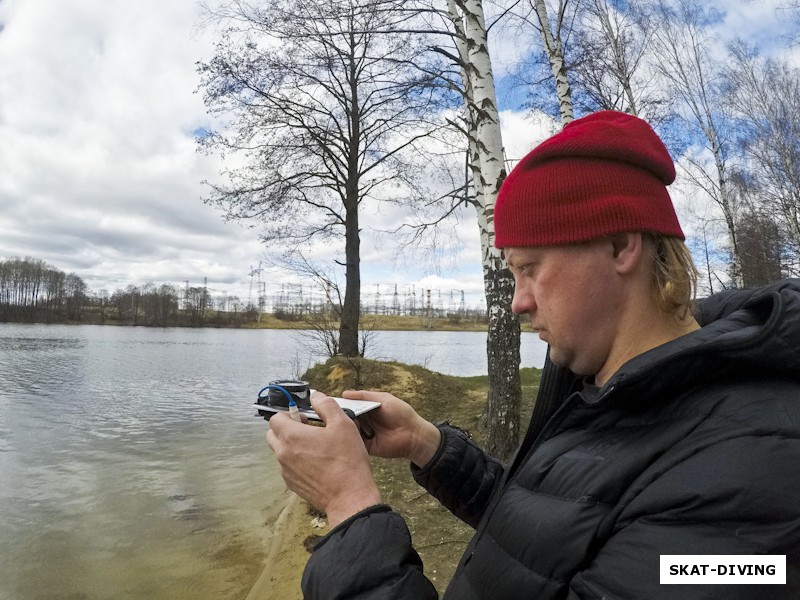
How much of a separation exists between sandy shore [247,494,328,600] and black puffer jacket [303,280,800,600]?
3145 millimetres

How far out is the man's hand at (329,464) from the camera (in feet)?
3.64

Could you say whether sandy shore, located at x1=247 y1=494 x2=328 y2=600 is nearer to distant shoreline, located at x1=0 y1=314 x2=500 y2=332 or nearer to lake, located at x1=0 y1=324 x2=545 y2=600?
lake, located at x1=0 y1=324 x2=545 y2=600

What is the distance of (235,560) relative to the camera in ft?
15.8

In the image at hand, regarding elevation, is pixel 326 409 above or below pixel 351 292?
below

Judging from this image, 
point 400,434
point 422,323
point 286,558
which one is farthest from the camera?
point 422,323

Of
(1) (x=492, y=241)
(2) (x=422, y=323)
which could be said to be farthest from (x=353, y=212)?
(2) (x=422, y=323)

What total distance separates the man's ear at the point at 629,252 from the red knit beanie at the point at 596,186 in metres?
0.03

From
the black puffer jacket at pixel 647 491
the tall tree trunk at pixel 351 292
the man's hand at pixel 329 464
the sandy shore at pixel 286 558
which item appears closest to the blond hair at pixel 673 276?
the black puffer jacket at pixel 647 491

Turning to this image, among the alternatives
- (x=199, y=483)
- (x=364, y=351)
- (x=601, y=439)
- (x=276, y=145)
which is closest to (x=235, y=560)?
Result: (x=199, y=483)

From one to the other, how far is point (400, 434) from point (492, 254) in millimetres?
3932

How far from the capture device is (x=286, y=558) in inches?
173

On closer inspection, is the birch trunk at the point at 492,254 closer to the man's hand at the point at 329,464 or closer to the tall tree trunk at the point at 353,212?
the man's hand at the point at 329,464

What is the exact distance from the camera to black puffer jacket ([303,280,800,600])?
718 millimetres

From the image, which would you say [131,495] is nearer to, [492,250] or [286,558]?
[286,558]
